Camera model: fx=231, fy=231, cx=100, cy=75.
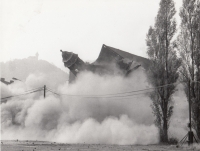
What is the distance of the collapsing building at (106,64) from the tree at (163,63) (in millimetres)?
5967

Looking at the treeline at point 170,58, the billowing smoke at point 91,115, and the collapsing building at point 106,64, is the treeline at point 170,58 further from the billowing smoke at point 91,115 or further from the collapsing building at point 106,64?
the collapsing building at point 106,64

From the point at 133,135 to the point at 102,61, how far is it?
1464 cm

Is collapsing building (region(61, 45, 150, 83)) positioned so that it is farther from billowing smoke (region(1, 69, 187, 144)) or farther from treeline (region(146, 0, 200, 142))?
treeline (region(146, 0, 200, 142))

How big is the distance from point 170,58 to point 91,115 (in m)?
11.2

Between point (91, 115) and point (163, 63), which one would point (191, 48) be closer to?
point (163, 63)

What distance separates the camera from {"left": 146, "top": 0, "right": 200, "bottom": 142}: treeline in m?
22.9

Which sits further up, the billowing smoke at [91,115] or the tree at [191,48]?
the tree at [191,48]

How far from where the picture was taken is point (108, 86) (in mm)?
29312

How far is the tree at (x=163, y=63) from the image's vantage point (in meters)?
23.1

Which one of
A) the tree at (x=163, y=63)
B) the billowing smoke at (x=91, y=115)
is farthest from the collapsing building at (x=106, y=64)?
the tree at (x=163, y=63)

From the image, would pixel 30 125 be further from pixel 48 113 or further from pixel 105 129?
pixel 105 129

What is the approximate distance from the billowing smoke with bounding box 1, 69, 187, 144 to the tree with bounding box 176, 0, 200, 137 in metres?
4.20

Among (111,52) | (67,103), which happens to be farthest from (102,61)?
(67,103)

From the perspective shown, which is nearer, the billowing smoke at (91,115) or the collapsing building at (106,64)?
the billowing smoke at (91,115)
